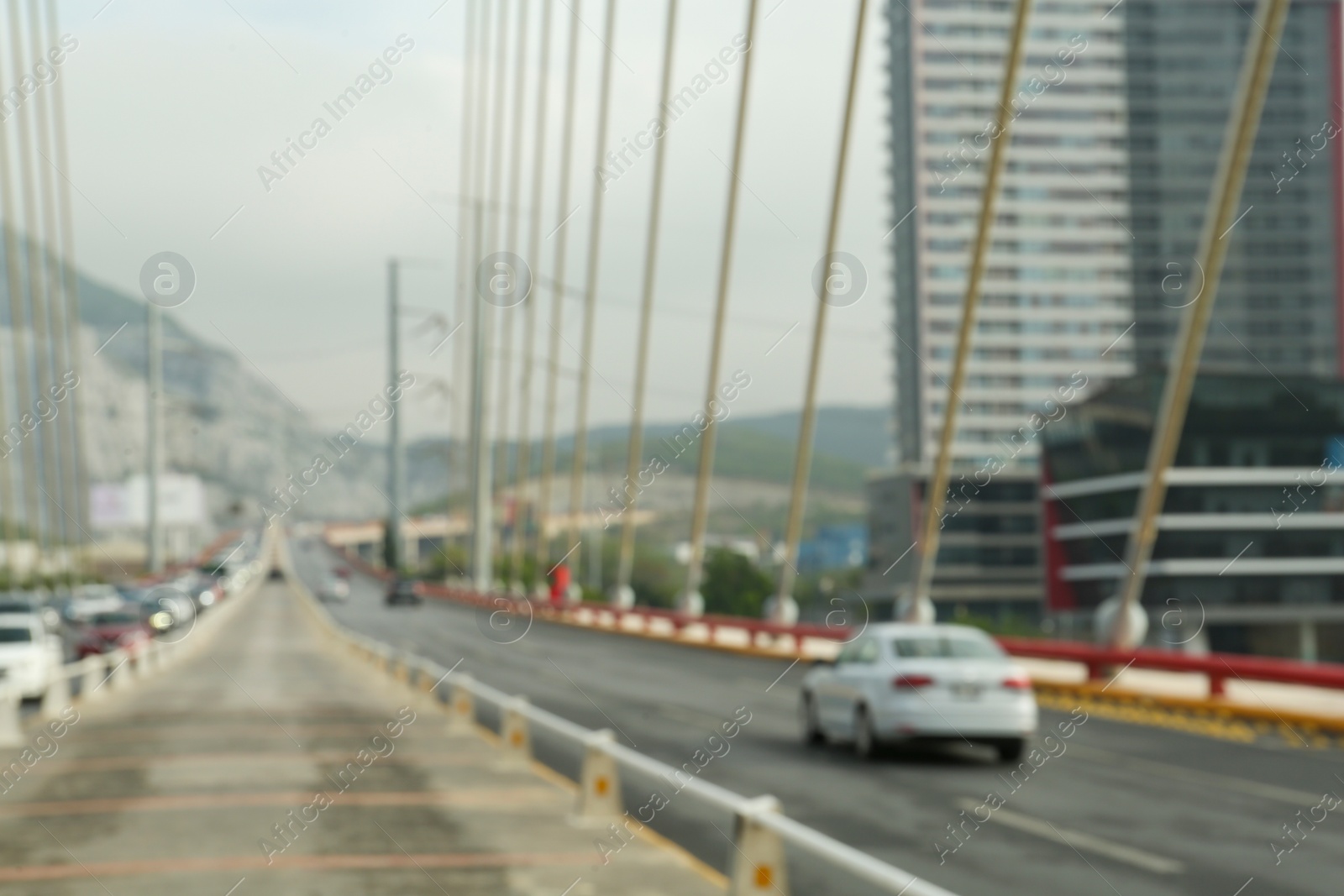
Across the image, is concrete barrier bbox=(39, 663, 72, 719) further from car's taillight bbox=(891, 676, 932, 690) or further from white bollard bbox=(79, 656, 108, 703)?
car's taillight bbox=(891, 676, 932, 690)

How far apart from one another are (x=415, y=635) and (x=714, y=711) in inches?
1311

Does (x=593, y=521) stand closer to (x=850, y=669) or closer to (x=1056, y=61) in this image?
(x=1056, y=61)

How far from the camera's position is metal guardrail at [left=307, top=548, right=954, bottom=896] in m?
6.36

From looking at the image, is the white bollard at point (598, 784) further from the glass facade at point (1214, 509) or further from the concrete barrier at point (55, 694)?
the glass facade at point (1214, 509)

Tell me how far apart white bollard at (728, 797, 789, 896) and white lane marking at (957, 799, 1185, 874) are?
3.52m

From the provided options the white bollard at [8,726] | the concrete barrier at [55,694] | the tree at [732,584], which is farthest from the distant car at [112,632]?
the tree at [732,584]

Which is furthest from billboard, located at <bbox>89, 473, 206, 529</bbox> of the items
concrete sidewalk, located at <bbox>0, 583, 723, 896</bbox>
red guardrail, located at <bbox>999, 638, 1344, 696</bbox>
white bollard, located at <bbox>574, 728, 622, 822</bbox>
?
white bollard, located at <bbox>574, 728, 622, 822</bbox>

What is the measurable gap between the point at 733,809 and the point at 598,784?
12.8ft

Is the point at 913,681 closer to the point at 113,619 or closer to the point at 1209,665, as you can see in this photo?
the point at 1209,665

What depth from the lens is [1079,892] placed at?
915 centimetres

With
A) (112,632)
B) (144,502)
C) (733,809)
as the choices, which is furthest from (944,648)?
(144,502)

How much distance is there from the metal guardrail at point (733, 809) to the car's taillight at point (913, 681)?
8.23 feet

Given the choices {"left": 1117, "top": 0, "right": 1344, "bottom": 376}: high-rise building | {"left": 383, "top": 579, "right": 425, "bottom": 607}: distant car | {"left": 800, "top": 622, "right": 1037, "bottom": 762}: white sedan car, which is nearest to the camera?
{"left": 800, "top": 622, "right": 1037, "bottom": 762}: white sedan car

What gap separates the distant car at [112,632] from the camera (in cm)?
3919
